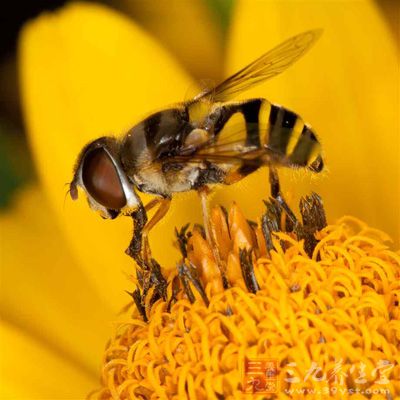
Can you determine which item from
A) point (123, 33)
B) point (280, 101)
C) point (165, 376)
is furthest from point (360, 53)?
point (165, 376)

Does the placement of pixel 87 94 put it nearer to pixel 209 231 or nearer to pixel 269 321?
pixel 209 231

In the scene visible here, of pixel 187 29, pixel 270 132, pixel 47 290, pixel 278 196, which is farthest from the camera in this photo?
pixel 187 29

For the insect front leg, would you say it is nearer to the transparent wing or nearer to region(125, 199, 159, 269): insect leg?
region(125, 199, 159, 269): insect leg

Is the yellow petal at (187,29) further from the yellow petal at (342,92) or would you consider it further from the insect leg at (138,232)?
the insect leg at (138,232)

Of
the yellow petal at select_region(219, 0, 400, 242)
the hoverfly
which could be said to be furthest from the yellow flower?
the hoverfly

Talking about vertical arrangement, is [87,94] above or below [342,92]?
above

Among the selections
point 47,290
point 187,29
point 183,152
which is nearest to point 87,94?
point 187,29

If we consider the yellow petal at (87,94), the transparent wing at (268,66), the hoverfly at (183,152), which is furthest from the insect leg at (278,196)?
the yellow petal at (87,94)

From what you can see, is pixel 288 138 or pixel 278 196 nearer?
pixel 288 138
